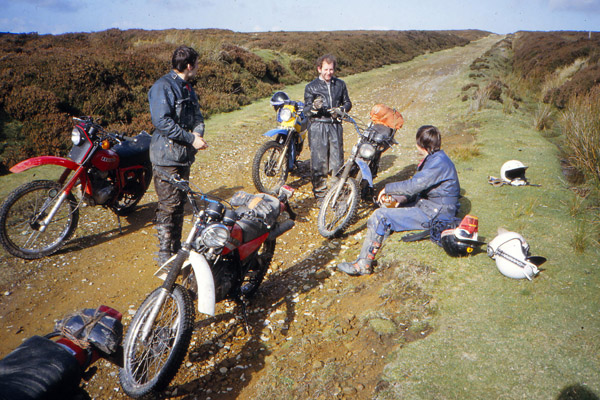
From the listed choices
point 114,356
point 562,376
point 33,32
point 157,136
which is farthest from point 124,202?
point 33,32

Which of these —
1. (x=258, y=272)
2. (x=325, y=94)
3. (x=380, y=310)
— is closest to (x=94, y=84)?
(x=325, y=94)

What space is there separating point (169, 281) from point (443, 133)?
32.6 ft

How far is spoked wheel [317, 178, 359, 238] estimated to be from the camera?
555cm

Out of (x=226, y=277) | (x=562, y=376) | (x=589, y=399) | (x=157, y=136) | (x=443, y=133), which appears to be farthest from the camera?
(x=443, y=133)

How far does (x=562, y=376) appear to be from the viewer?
9.46 feet

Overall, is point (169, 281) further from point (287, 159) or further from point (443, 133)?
point (443, 133)

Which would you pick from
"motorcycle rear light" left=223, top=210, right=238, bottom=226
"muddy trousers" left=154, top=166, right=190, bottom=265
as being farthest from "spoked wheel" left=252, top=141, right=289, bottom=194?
"motorcycle rear light" left=223, top=210, right=238, bottom=226

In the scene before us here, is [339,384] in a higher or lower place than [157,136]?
lower

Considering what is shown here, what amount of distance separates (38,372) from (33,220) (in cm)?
384

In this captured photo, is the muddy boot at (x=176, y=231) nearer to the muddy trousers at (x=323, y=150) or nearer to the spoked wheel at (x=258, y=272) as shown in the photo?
the spoked wheel at (x=258, y=272)

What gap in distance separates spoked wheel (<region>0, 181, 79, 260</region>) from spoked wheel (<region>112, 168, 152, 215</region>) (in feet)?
2.49

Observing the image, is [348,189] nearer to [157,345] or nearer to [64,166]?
[157,345]

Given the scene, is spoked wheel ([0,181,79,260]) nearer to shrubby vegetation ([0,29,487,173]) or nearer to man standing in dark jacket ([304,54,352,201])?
man standing in dark jacket ([304,54,352,201])

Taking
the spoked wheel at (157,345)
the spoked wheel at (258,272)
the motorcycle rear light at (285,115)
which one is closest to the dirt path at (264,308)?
the spoked wheel at (258,272)
